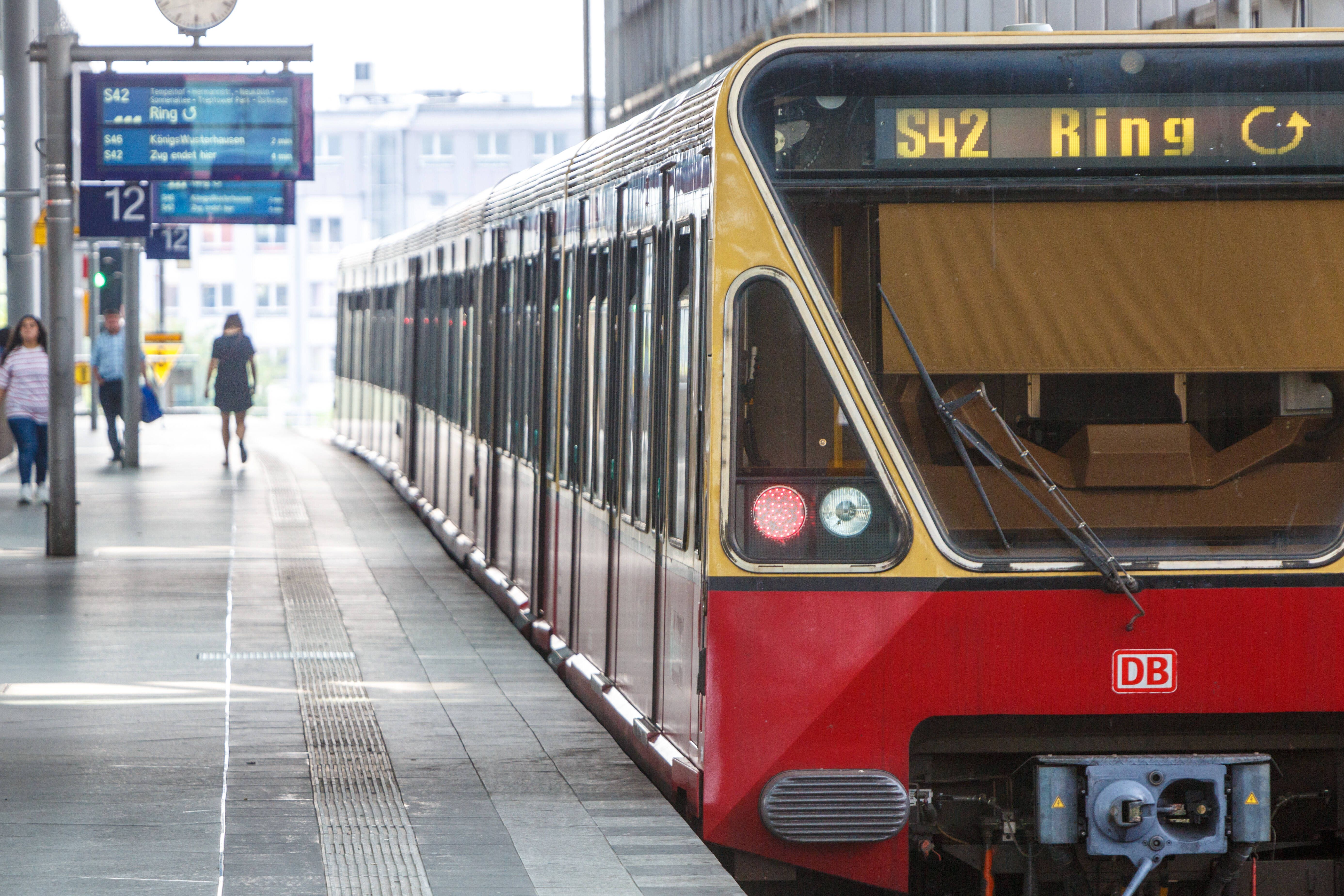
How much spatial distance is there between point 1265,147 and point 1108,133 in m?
0.45

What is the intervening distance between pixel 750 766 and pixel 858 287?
1.35 metres

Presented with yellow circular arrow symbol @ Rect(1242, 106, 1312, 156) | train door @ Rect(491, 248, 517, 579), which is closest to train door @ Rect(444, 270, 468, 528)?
train door @ Rect(491, 248, 517, 579)

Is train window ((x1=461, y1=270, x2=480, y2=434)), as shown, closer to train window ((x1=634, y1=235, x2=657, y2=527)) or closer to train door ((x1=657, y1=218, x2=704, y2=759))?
train window ((x1=634, y1=235, x2=657, y2=527))

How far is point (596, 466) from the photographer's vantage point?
8977mm

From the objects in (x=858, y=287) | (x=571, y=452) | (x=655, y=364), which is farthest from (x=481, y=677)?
(x=858, y=287)

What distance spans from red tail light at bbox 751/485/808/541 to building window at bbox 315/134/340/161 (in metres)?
89.5

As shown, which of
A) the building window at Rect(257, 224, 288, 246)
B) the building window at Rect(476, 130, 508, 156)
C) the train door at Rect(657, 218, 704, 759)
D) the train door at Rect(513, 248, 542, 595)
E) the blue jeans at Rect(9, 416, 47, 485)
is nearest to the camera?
the train door at Rect(657, 218, 704, 759)

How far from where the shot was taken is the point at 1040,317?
579cm

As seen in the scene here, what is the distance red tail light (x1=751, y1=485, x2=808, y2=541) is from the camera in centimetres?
575

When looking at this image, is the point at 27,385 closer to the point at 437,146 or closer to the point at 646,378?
the point at 646,378

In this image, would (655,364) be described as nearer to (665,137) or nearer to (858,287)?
(665,137)

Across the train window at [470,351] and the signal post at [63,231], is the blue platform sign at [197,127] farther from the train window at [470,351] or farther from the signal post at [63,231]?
the train window at [470,351]

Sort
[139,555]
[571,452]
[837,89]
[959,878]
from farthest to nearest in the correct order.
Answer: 1. [139,555]
2. [571,452]
3. [959,878]
4. [837,89]

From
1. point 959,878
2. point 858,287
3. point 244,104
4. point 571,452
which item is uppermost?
point 244,104
